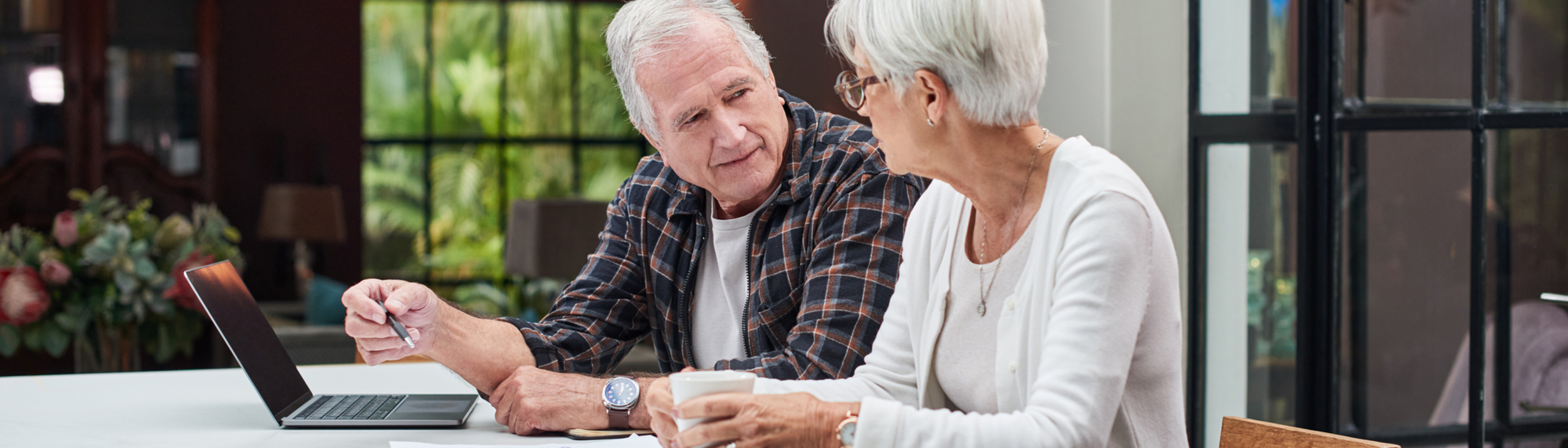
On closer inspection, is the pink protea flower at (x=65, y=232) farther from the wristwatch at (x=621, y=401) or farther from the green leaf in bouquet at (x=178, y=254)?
the wristwatch at (x=621, y=401)

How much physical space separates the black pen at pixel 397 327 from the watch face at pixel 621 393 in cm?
29

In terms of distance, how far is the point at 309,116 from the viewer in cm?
736

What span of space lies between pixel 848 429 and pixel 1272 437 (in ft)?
1.70

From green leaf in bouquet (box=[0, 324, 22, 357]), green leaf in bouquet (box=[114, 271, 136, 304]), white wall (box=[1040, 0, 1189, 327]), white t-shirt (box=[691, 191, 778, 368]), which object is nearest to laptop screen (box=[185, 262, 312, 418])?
white t-shirt (box=[691, 191, 778, 368])

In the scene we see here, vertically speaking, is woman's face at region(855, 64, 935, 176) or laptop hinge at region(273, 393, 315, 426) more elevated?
woman's face at region(855, 64, 935, 176)

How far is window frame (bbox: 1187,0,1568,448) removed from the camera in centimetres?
198

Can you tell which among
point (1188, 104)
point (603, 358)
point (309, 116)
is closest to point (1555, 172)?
point (1188, 104)

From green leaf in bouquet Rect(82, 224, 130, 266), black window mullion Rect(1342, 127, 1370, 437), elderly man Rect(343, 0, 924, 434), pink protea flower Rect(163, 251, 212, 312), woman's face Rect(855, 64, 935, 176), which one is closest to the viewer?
woman's face Rect(855, 64, 935, 176)

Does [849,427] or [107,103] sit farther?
[107,103]

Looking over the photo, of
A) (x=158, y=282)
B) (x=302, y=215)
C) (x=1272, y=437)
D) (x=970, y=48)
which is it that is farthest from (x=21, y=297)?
(x=302, y=215)

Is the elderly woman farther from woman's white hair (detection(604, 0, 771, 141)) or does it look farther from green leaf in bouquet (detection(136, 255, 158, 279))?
green leaf in bouquet (detection(136, 255, 158, 279))

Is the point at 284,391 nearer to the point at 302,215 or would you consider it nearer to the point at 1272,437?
the point at 1272,437

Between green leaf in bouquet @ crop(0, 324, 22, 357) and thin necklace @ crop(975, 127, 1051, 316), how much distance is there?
7.66 feet

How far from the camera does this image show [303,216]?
688 centimetres
